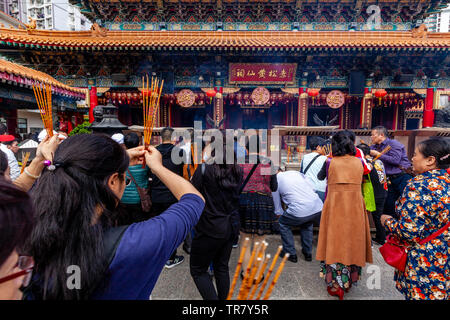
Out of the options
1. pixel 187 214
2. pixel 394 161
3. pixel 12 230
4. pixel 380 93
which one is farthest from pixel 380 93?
pixel 12 230

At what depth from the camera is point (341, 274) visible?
2348mm

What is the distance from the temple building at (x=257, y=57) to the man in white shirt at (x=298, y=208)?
19.6 feet

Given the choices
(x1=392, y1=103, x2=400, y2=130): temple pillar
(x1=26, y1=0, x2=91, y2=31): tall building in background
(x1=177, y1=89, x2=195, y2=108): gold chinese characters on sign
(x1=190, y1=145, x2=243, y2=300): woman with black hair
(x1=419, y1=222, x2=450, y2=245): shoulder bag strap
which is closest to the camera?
(x1=419, y1=222, x2=450, y2=245): shoulder bag strap

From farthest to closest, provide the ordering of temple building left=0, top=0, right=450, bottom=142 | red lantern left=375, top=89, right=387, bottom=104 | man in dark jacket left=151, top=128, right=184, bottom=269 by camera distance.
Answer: red lantern left=375, top=89, right=387, bottom=104 < temple building left=0, top=0, right=450, bottom=142 < man in dark jacket left=151, top=128, right=184, bottom=269

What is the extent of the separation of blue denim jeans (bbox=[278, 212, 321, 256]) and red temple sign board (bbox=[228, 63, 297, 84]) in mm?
7191

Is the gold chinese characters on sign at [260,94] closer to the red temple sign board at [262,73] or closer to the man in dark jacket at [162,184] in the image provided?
the red temple sign board at [262,73]

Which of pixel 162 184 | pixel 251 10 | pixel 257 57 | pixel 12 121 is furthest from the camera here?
pixel 251 10

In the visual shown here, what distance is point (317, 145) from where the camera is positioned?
333 centimetres

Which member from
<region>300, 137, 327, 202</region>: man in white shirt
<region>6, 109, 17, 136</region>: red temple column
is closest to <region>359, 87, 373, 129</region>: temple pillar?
<region>300, 137, 327, 202</region>: man in white shirt

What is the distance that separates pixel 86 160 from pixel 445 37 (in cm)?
1253

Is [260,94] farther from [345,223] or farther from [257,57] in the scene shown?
[345,223]

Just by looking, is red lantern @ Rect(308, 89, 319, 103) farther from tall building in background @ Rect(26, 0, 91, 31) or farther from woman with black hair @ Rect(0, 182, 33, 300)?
tall building in background @ Rect(26, 0, 91, 31)

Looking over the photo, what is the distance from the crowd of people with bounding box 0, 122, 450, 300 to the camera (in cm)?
68

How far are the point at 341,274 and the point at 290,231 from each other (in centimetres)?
76
